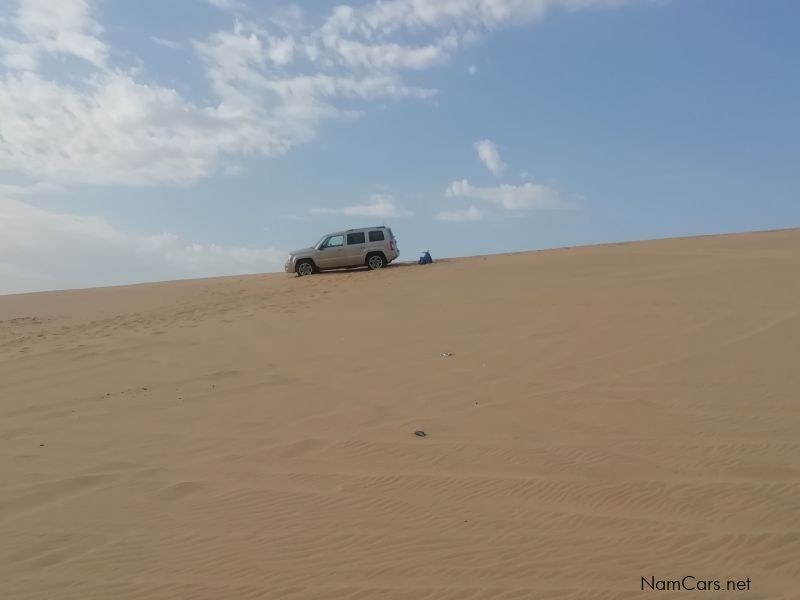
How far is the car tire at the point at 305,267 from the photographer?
22.6m

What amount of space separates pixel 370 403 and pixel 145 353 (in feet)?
17.3

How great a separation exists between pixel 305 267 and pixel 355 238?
1934 millimetres

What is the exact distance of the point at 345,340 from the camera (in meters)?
11.1

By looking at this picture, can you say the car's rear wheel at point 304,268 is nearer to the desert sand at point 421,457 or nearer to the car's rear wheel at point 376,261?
the car's rear wheel at point 376,261

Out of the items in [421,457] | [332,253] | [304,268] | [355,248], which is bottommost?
[421,457]

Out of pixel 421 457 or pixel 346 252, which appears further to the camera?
pixel 346 252

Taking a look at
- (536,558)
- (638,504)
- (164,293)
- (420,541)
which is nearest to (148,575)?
(420,541)

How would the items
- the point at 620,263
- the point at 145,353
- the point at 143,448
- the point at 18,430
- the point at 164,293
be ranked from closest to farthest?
the point at 143,448 → the point at 18,430 → the point at 145,353 → the point at 620,263 → the point at 164,293

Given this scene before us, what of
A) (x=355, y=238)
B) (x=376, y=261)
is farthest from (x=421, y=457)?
(x=355, y=238)

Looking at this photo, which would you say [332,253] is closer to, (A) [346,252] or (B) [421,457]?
(A) [346,252]

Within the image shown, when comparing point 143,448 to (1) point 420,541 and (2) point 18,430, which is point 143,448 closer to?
(2) point 18,430

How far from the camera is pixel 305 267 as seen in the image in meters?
22.7

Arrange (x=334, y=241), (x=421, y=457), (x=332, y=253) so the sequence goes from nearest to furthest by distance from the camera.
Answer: (x=421, y=457) → (x=332, y=253) → (x=334, y=241)

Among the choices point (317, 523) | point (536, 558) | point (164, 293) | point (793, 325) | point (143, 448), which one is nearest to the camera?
point (536, 558)
